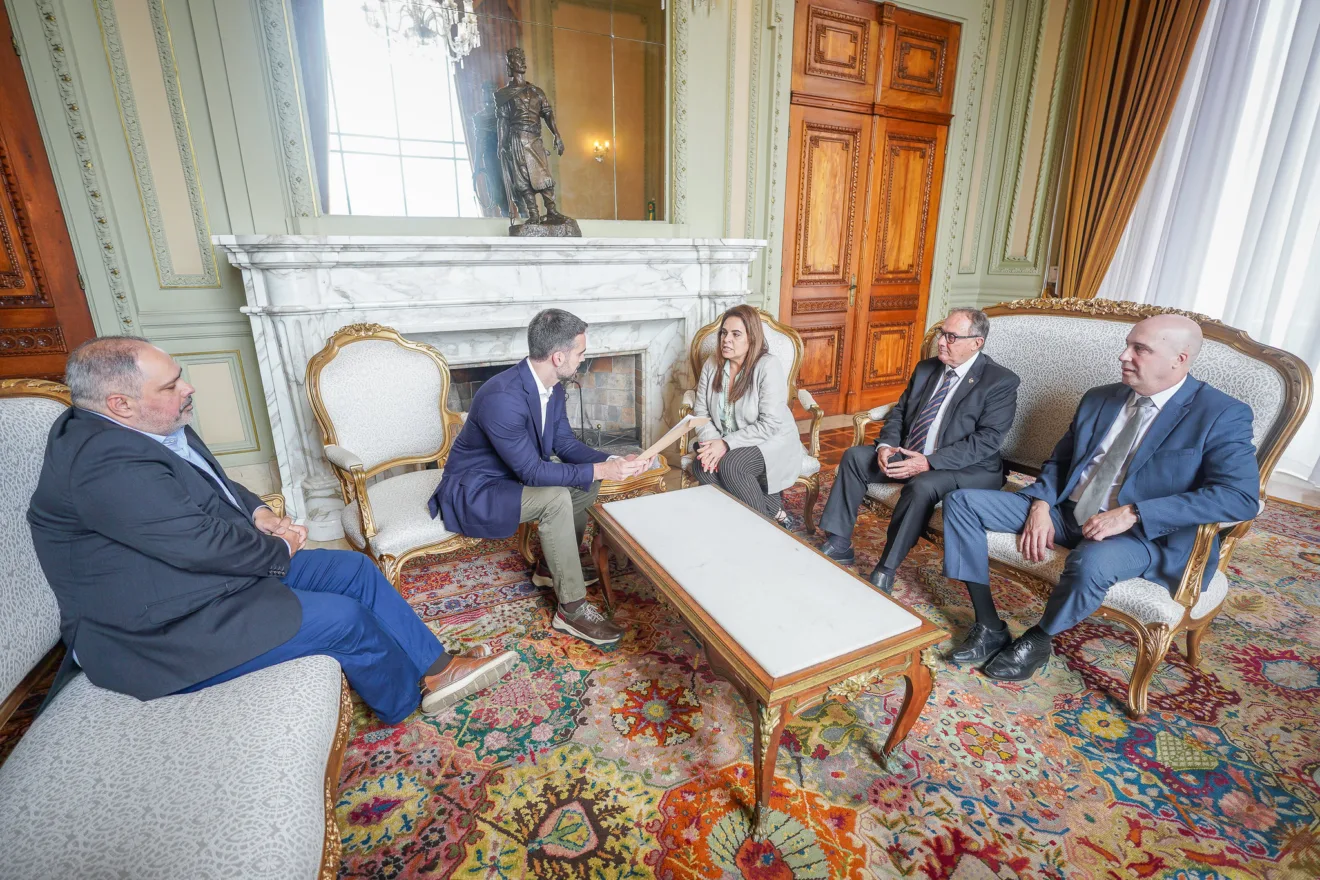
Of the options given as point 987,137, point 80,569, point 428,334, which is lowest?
point 80,569

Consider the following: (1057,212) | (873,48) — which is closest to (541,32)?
(873,48)

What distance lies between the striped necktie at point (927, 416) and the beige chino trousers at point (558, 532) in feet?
4.01

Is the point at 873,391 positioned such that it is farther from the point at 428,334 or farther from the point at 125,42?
the point at 125,42

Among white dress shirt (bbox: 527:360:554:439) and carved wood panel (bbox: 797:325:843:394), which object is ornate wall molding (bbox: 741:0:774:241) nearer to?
carved wood panel (bbox: 797:325:843:394)

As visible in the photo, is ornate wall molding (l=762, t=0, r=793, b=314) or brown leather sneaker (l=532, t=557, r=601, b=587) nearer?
brown leather sneaker (l=532, t=557, r=601, b=587)

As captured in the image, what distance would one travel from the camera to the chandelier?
2439 millimetres

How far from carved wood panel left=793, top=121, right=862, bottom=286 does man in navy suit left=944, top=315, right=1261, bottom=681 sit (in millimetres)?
2186

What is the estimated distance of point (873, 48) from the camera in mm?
3436

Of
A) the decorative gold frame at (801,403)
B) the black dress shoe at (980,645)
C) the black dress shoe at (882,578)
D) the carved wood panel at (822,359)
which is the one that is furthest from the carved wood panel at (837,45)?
the black dress shoe at (980,645)

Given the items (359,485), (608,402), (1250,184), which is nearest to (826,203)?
(608,402)

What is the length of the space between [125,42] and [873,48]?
11.7ft

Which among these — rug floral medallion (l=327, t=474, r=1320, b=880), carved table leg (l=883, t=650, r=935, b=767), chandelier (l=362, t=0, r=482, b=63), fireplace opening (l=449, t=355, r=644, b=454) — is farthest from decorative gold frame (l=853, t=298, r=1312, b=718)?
chandelier (l=362, t=0, r=482, b=63)

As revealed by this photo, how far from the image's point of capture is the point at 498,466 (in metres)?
1.86

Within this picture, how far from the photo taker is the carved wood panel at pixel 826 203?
3459mm
